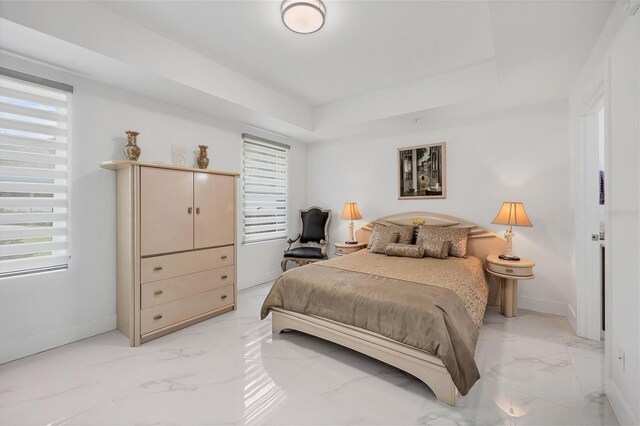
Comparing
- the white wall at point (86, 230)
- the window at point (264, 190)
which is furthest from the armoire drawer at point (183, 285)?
the window at point (264, 190)

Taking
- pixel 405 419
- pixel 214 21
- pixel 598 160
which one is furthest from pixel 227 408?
pixel 598 160

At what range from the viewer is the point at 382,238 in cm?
369

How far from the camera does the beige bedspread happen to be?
1.75 meters

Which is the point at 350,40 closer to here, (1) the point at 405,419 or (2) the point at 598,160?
(2) the point at 598,160

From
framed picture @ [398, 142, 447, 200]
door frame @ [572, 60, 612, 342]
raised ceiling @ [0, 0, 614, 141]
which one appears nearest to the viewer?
raised ceiling @ [0, 0, 614, 141]

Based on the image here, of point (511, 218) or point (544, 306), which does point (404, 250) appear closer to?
point (511, 218)

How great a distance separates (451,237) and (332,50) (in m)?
2.51

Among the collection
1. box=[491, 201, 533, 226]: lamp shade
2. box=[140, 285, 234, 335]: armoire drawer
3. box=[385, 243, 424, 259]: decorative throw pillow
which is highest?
box=[491, 201, 533, 226]: lamp shade

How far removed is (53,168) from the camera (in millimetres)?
2469

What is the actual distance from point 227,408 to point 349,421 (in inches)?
29.4

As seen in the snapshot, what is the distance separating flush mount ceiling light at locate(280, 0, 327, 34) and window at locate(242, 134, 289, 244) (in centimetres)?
211

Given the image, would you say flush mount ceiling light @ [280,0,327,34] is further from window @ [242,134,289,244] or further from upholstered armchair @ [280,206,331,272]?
upholstered armchair @ [280,206,331,272]

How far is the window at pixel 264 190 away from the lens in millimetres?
4168

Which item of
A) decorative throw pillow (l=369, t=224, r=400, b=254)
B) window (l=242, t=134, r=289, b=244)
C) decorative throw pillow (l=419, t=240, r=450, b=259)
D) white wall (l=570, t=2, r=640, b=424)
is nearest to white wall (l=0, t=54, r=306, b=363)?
window (l=242, t=134, r=289, b=244)
